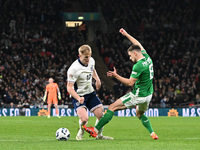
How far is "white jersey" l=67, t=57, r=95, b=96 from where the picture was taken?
32.7 feet

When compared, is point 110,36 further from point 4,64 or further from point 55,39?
point 4,64

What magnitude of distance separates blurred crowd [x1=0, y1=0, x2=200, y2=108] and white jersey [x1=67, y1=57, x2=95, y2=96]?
777 inches

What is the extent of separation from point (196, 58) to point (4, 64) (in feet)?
43.8

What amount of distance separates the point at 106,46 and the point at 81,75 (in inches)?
1044

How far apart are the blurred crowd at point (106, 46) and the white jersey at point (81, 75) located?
64.7 feet

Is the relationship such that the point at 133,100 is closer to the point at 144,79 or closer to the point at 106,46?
the point at 144,79

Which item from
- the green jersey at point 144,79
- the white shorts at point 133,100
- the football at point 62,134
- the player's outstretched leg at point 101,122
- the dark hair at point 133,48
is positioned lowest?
the football at point 62,134

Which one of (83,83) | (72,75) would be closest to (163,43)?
(83,83)

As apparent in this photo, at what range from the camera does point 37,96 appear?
101 feet

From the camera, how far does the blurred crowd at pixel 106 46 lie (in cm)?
3067

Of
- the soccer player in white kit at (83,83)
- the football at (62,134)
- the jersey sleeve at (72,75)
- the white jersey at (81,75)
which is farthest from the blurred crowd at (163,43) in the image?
the jersey sleeve at (72,75)

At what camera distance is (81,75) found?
398 inches

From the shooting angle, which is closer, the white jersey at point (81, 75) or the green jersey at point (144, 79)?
the green jersey at point (144, 79)

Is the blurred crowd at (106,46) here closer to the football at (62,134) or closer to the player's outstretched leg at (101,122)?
the player's outstretched leg at (101,122)
